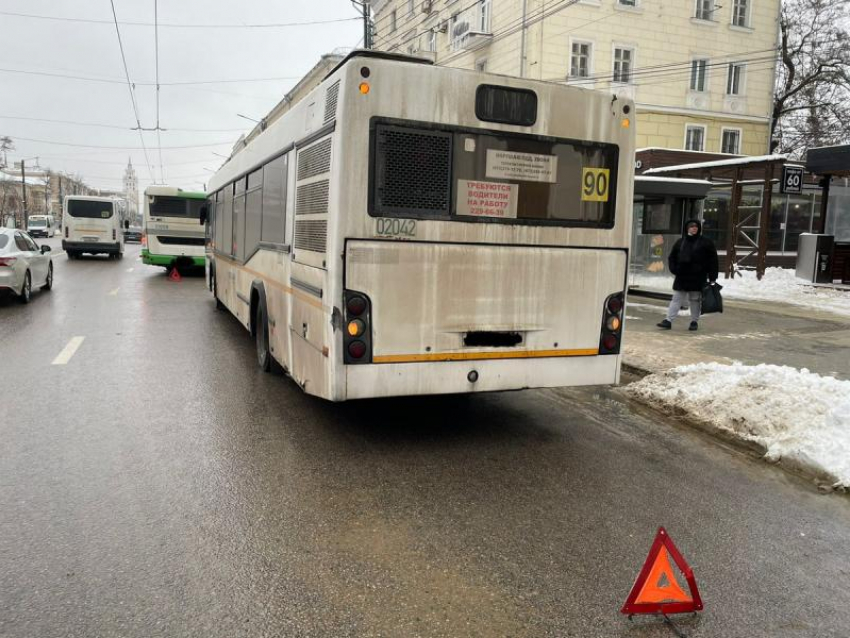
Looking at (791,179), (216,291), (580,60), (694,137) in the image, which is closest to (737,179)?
(791,179)

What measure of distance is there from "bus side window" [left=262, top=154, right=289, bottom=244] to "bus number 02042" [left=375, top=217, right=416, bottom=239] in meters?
1.72

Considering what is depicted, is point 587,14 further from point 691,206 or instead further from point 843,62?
point 691,206

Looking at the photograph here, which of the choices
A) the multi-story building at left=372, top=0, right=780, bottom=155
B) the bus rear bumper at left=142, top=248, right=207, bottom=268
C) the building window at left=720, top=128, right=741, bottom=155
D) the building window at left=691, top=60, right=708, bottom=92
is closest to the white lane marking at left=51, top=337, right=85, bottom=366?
the bus rear bumper at left=142, top=248, right=207, bottom=268

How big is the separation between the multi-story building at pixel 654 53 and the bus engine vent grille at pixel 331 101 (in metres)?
26.4

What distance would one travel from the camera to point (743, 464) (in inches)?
215

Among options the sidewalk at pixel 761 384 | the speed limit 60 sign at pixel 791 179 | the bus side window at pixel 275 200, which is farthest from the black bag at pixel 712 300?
the speed limit 60 sign at pixel 791 179

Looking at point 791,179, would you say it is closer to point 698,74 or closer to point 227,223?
point 227,223

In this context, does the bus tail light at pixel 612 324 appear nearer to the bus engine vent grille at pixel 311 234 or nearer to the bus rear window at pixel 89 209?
the bus engine vent grille at pixel 311 234

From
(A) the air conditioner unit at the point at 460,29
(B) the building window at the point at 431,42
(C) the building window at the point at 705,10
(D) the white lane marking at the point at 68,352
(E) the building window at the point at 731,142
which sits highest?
(C) the building window at the point at 705,10

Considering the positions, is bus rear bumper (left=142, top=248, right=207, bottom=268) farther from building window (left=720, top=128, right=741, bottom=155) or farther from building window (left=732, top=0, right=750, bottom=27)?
building window (left=732, top=0, right=750, bottom=27)

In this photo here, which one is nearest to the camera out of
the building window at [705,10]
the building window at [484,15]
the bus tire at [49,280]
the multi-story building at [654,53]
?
the bus tire at [49,280]

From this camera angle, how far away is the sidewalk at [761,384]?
5402 mm

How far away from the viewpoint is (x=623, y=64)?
31.7m

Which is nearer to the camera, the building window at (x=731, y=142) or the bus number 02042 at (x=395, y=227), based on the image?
the bus number 02042 at (x=395, y=227)
